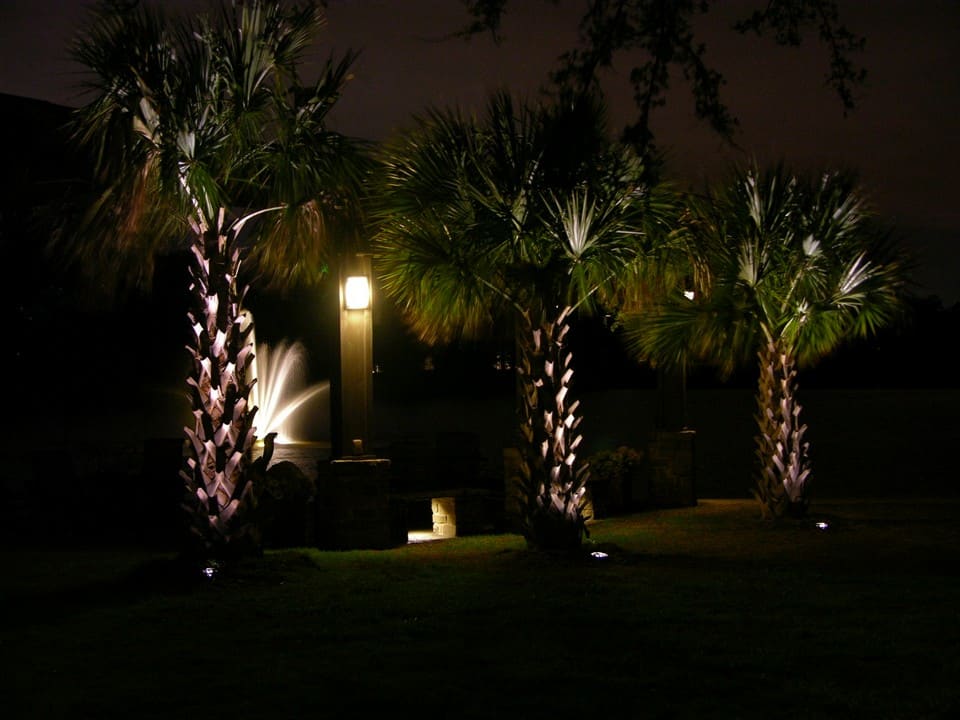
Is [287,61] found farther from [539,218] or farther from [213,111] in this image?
[539,218]

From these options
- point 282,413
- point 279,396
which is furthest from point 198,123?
point 279,396

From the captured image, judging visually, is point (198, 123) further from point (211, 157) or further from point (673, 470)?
point (673, 470)

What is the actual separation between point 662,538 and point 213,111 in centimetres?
673

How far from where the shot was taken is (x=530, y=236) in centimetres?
1166

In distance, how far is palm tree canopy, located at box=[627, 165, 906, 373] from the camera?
13.7 m

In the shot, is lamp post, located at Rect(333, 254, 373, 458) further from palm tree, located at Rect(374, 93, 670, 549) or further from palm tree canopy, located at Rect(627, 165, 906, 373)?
palm tree canopy, located at Rect(627, 165, 906, 373)

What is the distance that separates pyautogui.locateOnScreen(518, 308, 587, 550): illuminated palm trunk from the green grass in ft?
1.24

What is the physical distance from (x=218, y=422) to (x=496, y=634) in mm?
3682

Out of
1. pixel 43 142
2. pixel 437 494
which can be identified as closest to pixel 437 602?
pixel 437 494

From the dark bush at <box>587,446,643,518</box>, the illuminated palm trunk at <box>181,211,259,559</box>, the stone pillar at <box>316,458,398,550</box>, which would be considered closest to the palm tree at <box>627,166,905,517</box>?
the dark bush at <box>587,446,643,518</box>

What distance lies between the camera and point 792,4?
34.5ft

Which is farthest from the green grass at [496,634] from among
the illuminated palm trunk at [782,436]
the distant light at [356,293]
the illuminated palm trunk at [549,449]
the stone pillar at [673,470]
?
the stone pillar at [673,470]

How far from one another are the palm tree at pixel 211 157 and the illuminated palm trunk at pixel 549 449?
256cm

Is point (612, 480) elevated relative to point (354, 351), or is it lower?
lower
